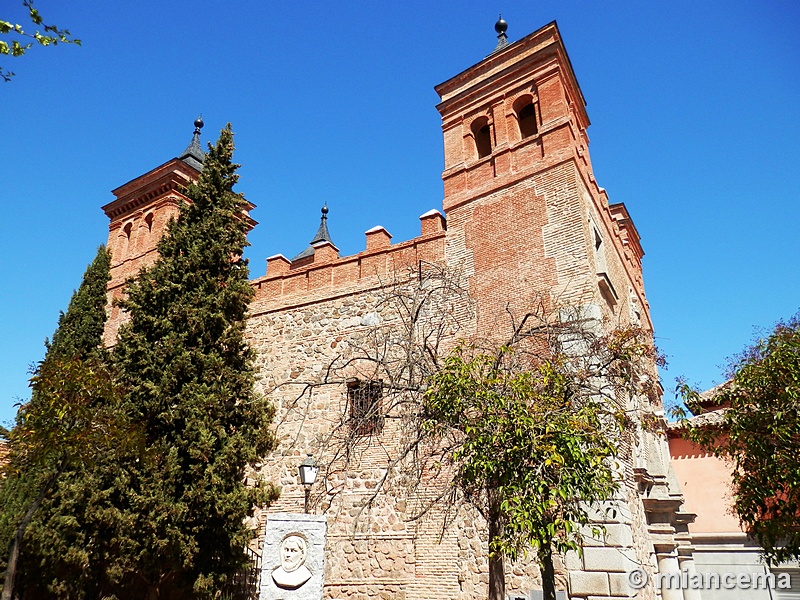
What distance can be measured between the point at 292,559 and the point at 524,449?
3125 millimetres

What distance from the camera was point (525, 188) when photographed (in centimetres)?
987

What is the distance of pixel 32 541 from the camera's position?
8.57m

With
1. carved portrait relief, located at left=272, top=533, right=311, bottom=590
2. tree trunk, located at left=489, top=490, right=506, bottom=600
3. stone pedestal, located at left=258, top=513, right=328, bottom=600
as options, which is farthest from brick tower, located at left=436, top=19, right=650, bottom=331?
carved portrait relief, located at left=272, top=533, right=311, bottom=590

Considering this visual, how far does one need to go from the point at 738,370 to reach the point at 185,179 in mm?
12584

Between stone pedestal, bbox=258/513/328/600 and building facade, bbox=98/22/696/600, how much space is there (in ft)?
2.71

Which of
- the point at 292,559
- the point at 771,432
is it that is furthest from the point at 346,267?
the point at 771,432

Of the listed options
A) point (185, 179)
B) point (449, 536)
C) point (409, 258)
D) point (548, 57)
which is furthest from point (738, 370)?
point (185, 179)

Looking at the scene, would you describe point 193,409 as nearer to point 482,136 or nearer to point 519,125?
point 482,136

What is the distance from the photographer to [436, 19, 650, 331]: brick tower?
903cm

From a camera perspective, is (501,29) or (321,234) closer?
(501,29)

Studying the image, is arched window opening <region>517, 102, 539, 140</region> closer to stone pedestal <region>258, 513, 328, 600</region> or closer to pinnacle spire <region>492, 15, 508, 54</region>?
pinnacle spire <region>492, 15, 508, 54</region>

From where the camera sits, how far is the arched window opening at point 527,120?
1111 cm

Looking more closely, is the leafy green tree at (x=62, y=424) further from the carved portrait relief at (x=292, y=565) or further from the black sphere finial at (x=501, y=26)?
the black sphere finial at (x=501, y=26)

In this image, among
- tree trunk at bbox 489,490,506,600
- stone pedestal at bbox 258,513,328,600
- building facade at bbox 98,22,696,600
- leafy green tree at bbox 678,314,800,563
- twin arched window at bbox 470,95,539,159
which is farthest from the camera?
twin arched window at bbox 470,95,539,159
